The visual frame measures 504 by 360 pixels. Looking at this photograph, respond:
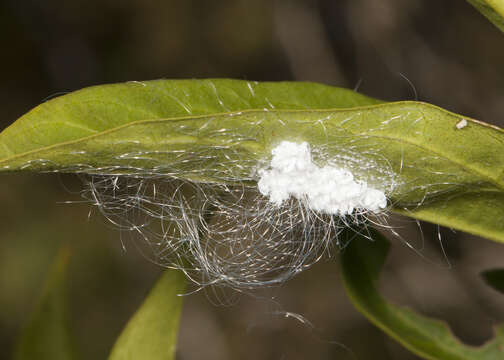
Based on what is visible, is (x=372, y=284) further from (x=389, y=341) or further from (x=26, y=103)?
(x=26, y=103)

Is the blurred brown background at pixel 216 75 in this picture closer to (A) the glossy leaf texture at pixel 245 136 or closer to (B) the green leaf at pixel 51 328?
(B) the green leaf at pixel 51 328

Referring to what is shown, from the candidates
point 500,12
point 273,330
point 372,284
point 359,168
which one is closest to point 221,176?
point 359,168

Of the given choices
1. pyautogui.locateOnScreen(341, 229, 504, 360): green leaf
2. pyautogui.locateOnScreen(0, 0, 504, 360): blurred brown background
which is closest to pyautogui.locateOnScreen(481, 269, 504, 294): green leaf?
pyautogui.locateOnScreen(341, 229, 504, 360): green leaf

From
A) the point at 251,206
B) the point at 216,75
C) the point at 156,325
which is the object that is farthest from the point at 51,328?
the point at 216,75

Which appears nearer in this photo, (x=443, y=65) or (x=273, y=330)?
(x=443, y=65)

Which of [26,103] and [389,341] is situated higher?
[26,103]

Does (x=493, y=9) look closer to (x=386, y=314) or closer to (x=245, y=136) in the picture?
(x=245, y=136)

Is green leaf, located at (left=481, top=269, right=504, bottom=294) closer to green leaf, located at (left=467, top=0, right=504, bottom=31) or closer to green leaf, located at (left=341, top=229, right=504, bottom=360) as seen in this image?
green leaf, located at (left=341, top=229, right=504, bottom=360)
